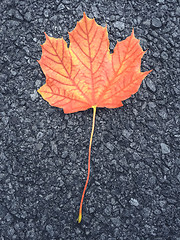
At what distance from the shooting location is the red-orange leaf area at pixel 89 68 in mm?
1226

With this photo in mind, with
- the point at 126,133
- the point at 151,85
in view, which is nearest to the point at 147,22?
the point at 151,85

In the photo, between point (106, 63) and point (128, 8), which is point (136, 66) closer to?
point (106, 63)

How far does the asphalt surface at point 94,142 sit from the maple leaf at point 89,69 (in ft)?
0.49

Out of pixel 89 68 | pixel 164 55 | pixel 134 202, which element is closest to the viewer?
pixel 89 68

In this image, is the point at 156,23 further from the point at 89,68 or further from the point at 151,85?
the point at 89,68

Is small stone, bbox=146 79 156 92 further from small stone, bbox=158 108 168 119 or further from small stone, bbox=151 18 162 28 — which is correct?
small stone, bbox=151 18 162 28

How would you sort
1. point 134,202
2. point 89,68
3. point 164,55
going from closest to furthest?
point 89,68 → point 134,202 → point 164,55

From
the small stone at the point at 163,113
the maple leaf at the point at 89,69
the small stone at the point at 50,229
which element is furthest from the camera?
the small stone at the point at 163,113

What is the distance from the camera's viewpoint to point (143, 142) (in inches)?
55.8

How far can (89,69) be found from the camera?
4.15 ft

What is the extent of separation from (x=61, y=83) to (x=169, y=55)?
2.23ft

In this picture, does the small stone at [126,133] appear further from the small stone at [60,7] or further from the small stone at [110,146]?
the small stone at [60,7]

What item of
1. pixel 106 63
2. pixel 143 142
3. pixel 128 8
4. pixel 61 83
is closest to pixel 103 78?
pixel 106 63

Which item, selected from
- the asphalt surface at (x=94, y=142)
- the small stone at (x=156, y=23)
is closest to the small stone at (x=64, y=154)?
the asphalt surface at (x=94, y=142)
